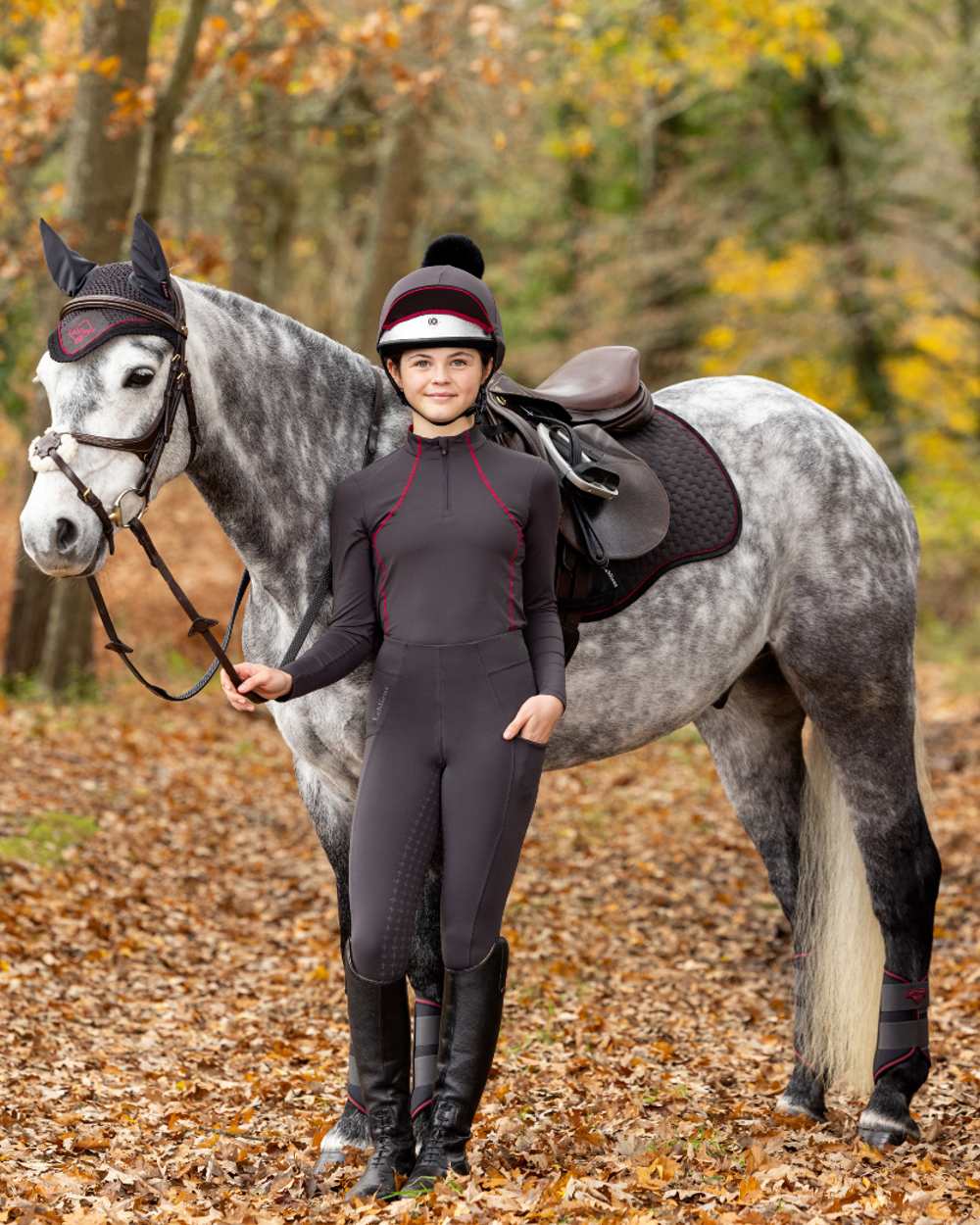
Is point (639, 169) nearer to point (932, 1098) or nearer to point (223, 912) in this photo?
point (223, 912)

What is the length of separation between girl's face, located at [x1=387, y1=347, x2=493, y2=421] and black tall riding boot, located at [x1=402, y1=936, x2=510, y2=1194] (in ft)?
4.27

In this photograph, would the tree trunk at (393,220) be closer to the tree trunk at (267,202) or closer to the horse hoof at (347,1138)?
the tree trunk at (267,202)

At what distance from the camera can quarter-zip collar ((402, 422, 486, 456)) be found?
3.22 meters

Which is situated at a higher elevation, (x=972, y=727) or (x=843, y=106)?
(x=843, y=106)

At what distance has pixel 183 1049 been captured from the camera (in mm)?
5098

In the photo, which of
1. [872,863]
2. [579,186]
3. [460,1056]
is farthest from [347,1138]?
[579,186]

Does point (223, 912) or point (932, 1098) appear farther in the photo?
point (223, 912)

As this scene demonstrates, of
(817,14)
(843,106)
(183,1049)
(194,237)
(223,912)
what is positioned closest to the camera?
(183,1049)

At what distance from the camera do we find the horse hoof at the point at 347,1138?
373 centimetres

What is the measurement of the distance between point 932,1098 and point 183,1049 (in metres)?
2.70

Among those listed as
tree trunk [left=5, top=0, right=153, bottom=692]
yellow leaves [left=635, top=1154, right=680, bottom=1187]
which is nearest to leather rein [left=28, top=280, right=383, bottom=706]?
yellow leaves [left=635, top=1154, right=680, bottom=1187]

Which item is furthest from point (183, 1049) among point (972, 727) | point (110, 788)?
point (972, 727)

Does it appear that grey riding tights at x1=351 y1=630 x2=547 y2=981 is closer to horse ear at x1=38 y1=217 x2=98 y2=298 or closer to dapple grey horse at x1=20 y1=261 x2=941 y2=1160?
dapple grey horse at x1=20 y1=261 x2=941 y2=1160

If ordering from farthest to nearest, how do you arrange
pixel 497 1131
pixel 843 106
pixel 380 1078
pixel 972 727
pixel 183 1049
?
1. pixel 843 106
2. pixel 972 727
3. pixel 183 1049
4. pixel 497 1131
5. pixel 380 1078
